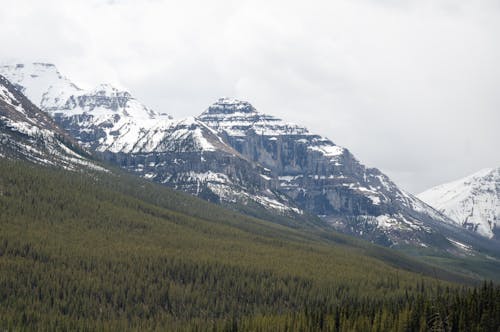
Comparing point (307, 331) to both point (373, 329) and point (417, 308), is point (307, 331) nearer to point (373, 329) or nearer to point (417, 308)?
point (373, 329)

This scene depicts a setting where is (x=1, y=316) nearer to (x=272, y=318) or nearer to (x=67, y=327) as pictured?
(x=67, y=327)

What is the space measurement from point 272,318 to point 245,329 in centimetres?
1762

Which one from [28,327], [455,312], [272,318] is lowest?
[28,327]

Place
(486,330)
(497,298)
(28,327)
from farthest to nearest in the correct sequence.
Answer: (28,327) < (497,298) < (486,330)

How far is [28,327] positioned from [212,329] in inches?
1970

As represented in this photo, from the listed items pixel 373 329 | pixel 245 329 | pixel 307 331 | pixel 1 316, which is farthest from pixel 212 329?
pixel 1 316

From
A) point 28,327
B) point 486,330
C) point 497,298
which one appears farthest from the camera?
point 28,327

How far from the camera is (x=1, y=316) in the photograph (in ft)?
641

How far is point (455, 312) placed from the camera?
559 ft

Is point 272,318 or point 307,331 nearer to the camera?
point 307,331

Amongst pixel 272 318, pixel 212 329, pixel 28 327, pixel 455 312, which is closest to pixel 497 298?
pixel 455 312

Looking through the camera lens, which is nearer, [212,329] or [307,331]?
[307,331]

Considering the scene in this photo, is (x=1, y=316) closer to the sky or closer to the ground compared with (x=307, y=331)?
closer to the ground

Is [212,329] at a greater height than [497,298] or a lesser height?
lesser
